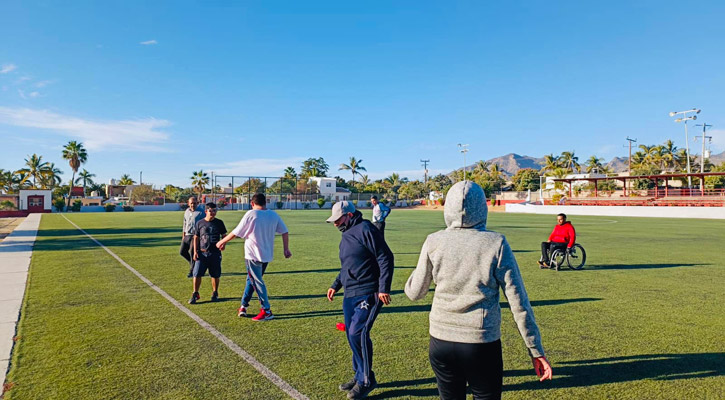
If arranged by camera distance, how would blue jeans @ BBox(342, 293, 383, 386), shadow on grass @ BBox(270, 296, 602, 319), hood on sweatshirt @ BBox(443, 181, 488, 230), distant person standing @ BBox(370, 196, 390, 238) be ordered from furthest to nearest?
1. distant person standing @ BBox(370, 196, 390, 238)
2. shadow on grass @ BBox(270, 296, 602, 319)
3. blue jeans @ BBox(342, 293, 383, 386)
4. hood on sweatshirt @ BBox(443, 181, 488, 230)

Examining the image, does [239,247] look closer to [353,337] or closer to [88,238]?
[88,238]

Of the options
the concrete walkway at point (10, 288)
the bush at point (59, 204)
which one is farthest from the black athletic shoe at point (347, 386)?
the bush at point (59, 204)

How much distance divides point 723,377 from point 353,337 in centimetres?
367

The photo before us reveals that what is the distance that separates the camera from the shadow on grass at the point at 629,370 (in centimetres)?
438

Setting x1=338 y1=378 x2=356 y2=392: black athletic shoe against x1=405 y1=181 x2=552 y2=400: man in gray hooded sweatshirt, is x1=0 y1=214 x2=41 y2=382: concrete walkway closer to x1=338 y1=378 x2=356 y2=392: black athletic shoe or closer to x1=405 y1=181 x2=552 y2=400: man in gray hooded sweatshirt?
x1=338 y1=378 x2=356 y2=392: black athletic shoe

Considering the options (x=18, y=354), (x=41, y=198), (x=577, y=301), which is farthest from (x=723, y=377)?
(x=41, y=198)

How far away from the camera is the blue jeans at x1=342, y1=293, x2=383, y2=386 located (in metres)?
4.12

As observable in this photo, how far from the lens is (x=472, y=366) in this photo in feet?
8.46

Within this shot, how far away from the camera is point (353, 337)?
164 inches

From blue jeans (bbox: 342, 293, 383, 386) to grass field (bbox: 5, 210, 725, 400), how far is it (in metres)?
0.25

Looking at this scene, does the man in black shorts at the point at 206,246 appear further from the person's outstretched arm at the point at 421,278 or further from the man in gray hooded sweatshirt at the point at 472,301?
the man in gray hooded sweatshirt at the point at 472,301

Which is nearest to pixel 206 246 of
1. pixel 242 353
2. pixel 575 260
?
pixel 242 353

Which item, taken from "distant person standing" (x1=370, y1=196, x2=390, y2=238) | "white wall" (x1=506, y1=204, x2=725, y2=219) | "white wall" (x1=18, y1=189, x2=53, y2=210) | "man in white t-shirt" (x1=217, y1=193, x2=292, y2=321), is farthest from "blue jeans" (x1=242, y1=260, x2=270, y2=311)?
"white wall" (x1=18, y1=189, x2=53, y2=210)

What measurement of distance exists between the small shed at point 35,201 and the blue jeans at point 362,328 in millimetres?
65106
